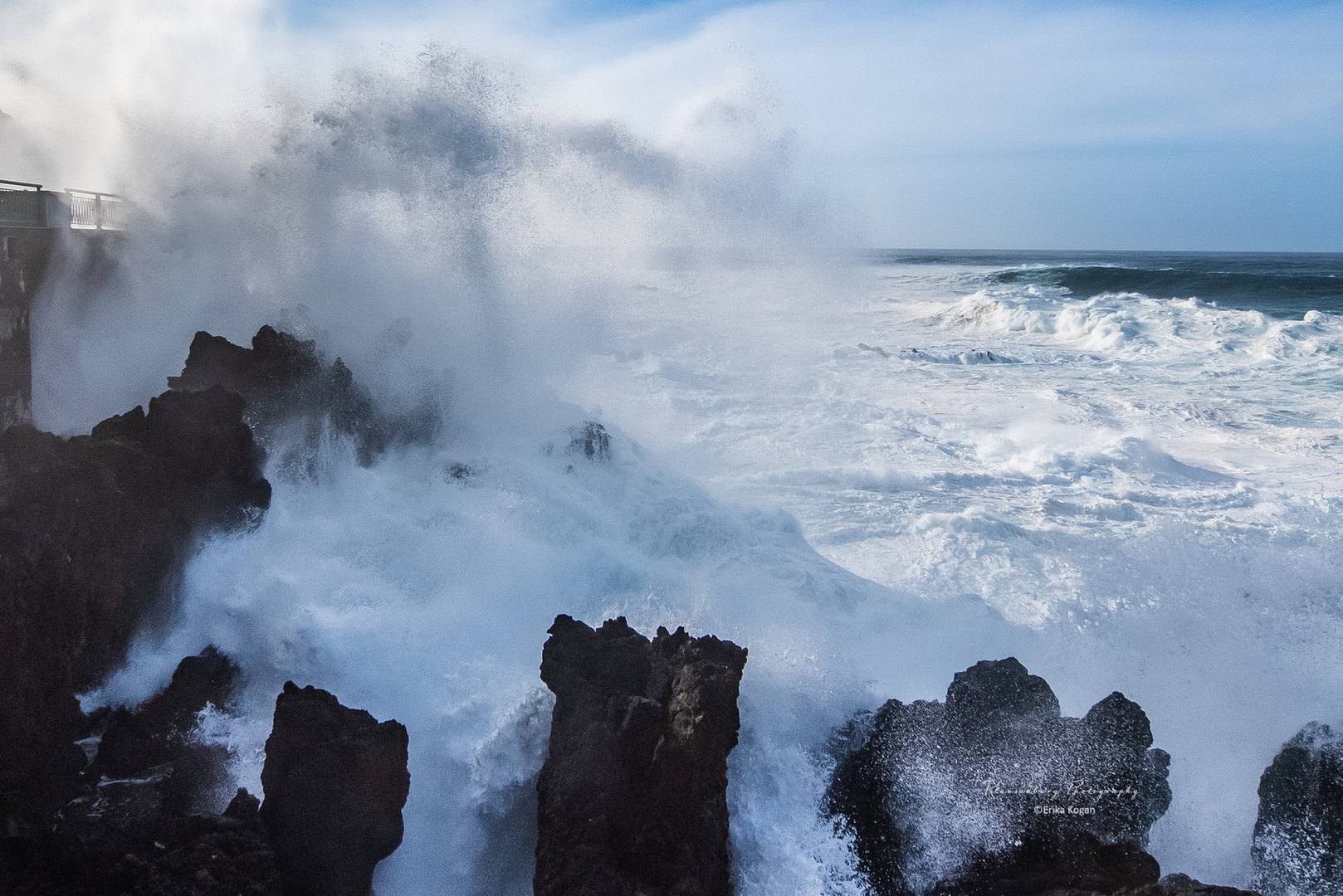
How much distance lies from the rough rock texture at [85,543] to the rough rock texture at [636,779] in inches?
110

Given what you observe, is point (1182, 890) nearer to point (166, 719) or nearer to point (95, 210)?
point (166, 719)

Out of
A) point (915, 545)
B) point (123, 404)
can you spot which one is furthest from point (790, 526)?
point (123, 404)

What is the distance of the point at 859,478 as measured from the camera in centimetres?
1124

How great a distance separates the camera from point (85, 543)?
17.8 ft

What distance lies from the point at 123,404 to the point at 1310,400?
67.9 feet

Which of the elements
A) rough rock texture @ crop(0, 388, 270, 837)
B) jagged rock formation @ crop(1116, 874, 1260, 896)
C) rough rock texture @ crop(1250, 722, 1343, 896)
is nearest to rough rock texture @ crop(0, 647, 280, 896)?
rough rock texture @ crop(0, 388, 270, 837)

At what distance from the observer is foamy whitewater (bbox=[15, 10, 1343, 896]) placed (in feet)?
18.4

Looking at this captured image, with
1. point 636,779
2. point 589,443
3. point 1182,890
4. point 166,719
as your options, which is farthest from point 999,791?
point 589,443

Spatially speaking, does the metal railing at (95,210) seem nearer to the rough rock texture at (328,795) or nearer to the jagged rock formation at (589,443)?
the jagged rock formation at (589,443)

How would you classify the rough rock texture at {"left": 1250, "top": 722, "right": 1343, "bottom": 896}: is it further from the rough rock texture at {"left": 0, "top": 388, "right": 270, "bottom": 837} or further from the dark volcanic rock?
the rough rock texture at {"left": 0, "top": 388, "right": 270, "bottom": 837}

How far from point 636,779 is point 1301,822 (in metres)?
4.36

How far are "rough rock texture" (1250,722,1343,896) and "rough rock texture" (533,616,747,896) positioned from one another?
3.55m

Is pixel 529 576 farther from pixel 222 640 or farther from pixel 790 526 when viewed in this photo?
pixel 790 526

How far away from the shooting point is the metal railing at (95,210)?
31.8ft
